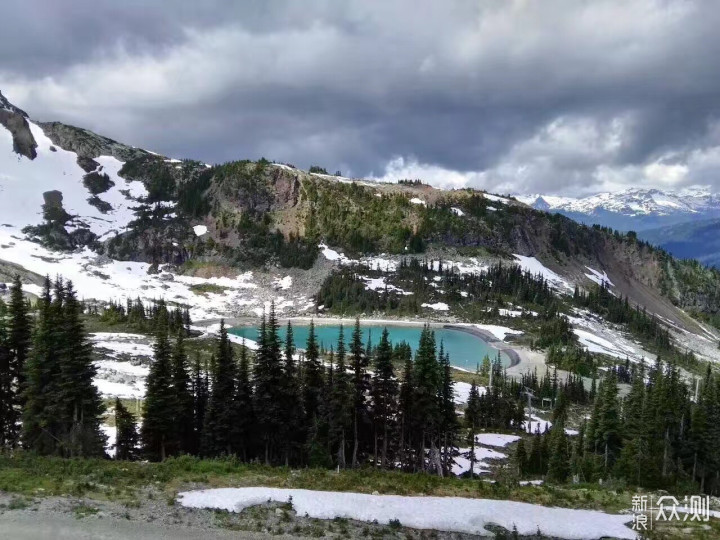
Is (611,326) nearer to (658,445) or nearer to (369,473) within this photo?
(658,445)

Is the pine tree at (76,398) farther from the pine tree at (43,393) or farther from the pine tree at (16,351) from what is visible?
the pine tree at (16,351)

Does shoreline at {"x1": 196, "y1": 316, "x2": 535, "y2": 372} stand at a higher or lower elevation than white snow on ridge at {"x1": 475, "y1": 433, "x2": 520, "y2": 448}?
higher

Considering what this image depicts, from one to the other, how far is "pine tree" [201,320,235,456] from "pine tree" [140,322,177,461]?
251 centimetres

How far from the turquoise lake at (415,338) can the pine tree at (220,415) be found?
9548 centimetres

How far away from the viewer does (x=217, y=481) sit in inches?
896

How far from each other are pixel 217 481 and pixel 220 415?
15163mm

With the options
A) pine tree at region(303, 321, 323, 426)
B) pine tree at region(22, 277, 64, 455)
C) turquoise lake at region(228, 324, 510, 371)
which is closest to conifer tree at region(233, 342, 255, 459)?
pine tree at region(303, 321, 323, 426)

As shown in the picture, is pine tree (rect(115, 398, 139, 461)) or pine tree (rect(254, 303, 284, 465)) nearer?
pine tree (rect(254, 303, 284, 465))

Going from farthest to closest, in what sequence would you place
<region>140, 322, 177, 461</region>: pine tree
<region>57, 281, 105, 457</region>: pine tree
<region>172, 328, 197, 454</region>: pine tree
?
<region>172, 328, 197, 454</region>: pine tree
<region>140, 322, 177, 461</region>: pine tree
<region>57, 281, 105, 457</region>: pine tree

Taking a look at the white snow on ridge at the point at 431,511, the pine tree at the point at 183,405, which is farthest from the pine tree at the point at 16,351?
the white snow on ridge at the point at 431,511

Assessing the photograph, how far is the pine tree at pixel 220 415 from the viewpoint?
37.4 metres

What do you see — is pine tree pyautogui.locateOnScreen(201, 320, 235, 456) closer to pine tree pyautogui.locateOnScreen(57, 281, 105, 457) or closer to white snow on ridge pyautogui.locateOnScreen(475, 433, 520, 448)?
pine tree pyautogui.locateOnScreen(57, 281, 105, 457)

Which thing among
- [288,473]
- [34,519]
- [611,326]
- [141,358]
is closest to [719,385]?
[288,473]

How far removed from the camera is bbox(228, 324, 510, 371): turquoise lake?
471 feet
